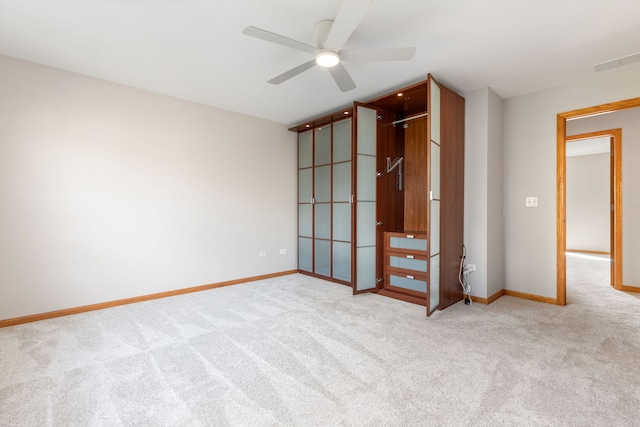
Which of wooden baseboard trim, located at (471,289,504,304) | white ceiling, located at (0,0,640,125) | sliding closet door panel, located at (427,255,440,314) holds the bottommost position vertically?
wooden baseboard trim, located at (471,289,504,304)

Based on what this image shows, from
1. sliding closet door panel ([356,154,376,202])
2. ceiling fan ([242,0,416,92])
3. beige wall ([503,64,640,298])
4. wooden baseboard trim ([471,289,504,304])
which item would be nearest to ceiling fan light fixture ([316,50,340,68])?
ceiling fan ([242,0,416,92])

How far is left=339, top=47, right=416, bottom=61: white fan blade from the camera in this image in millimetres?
2324

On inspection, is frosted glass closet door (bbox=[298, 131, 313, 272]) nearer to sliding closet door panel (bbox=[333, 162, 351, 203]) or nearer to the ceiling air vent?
sliding closet door panel (bbox=[333, 162, 351, 203])

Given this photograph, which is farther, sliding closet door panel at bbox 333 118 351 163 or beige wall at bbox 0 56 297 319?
sliding closet door panel at bbox 333 118 351 163

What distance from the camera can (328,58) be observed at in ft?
8.11

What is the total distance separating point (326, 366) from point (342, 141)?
3.34m

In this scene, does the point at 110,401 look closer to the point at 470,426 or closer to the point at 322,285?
the point at 470,426

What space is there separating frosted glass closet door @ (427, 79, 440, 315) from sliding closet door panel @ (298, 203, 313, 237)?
2.37 metres

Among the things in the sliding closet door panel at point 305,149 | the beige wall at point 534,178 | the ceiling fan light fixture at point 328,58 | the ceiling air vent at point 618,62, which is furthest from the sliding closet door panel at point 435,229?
the sliding closet door panel at point 305,149

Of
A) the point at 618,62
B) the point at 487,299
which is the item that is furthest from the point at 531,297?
the point at 618,62

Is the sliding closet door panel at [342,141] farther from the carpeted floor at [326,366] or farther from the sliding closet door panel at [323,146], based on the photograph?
the carpeted floor at [326,366]

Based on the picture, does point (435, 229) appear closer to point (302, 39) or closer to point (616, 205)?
point (302, 39)

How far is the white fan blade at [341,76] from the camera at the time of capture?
2.60 meters

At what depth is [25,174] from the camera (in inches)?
123
